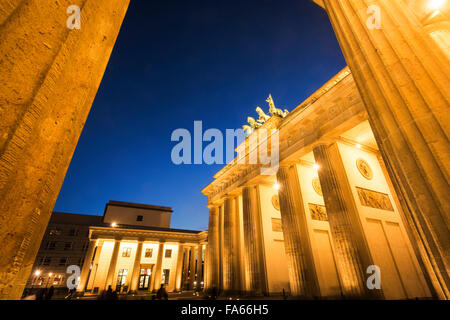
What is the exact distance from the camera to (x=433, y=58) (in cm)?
302

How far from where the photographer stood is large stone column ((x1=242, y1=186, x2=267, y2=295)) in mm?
14219

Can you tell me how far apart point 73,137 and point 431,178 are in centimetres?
413

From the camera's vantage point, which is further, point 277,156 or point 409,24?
point 277,156

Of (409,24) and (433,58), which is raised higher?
(409,24)

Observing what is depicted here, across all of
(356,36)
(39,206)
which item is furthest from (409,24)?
(39,206)

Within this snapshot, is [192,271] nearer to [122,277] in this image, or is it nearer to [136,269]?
[136,269]

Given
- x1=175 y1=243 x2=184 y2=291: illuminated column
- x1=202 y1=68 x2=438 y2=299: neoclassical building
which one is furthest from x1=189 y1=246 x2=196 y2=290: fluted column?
x1=202 y1=68 x2=438 y2=299: neoclassical building

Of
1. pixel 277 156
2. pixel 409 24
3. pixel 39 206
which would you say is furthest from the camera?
pixel 277 156

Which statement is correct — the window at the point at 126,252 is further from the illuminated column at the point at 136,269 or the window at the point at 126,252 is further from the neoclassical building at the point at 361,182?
the neoclassical building at the point at 361,182

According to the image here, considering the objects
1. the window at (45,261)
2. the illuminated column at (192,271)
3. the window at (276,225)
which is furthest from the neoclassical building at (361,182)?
the window at (45,261)

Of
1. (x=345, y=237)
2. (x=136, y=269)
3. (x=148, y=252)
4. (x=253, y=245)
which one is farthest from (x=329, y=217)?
(x=148, y=252)

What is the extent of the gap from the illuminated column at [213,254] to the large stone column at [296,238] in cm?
1006

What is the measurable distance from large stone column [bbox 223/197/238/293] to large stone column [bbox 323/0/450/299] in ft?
52.8

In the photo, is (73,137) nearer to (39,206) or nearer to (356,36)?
(39,206)
